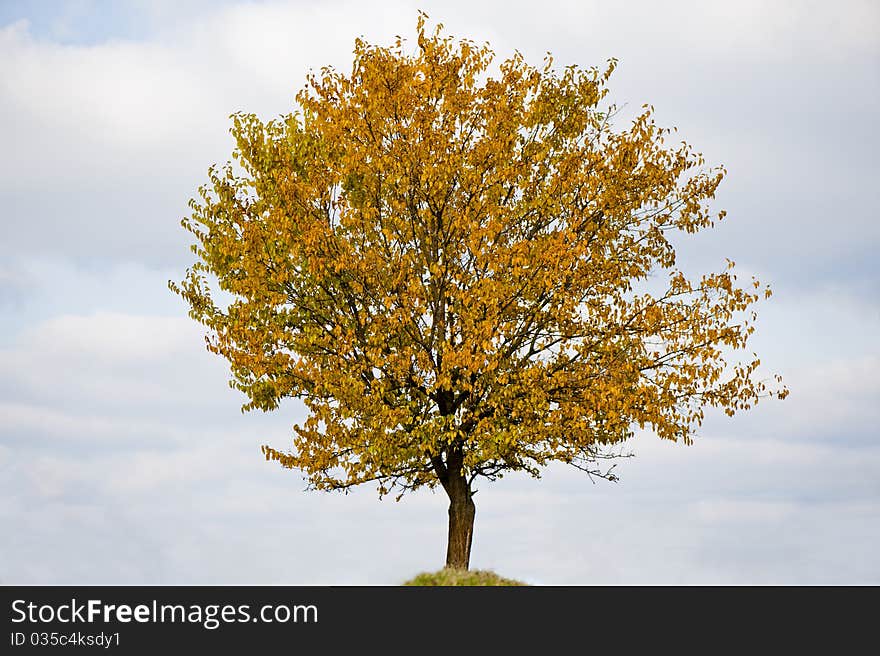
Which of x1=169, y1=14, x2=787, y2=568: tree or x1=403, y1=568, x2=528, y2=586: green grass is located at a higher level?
x1=169, y1=14, x2=787, y2=568: tree

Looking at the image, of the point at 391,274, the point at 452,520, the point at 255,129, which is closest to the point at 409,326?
the point at 391,274

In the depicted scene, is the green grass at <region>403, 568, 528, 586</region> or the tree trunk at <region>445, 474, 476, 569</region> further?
the tree trunk at <region>445, 474, 476, 569</region>

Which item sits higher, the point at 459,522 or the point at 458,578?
the point at 459,522

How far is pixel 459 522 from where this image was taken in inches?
939

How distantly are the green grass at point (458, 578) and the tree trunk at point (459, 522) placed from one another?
1603 millimetres

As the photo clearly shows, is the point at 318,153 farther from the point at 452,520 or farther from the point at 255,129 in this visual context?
the point at 452,520

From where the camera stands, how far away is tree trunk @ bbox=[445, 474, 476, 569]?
77.4 feet

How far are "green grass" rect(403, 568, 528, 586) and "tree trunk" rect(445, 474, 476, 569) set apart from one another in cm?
160

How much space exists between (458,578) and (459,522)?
312 cm

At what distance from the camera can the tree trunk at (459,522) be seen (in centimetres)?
2358

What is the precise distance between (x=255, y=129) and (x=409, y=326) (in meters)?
7.20

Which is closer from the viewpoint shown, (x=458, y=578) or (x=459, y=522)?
(x=458, y=578)

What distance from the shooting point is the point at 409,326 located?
2262 cm

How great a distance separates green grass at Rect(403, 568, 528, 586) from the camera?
20.7 meters
